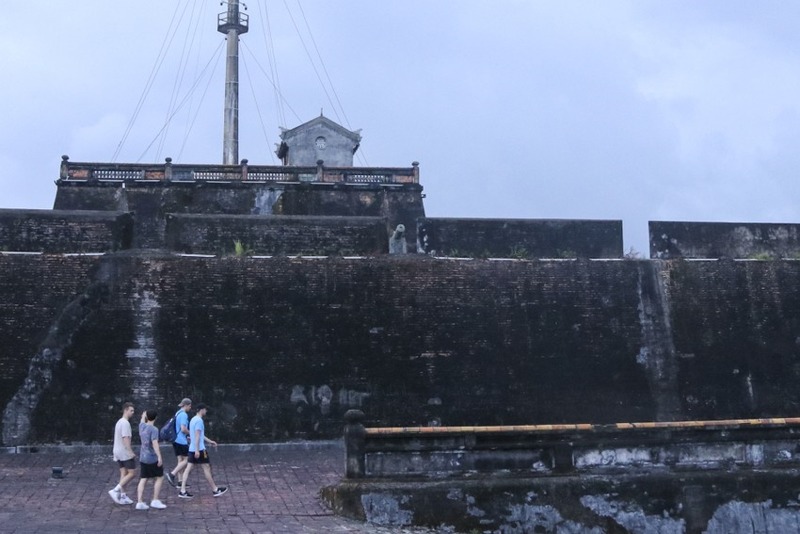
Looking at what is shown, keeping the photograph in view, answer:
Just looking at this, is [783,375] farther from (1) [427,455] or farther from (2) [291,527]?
(2) [291,527]

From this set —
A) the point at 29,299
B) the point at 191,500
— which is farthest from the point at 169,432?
the point at 29,299

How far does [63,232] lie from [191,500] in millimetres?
6752

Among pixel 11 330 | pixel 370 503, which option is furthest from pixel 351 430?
pixel 11 330

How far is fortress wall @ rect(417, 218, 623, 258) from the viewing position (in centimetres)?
1600

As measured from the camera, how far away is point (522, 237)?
16.1m

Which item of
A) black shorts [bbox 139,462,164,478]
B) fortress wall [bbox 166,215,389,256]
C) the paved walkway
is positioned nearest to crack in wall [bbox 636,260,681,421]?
fortress wall [bbox 166,215,389,256]

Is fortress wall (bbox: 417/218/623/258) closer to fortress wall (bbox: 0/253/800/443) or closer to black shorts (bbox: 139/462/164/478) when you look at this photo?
fortress wall (bbox: 0/253/800/443)

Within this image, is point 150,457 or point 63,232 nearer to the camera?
point 150,457

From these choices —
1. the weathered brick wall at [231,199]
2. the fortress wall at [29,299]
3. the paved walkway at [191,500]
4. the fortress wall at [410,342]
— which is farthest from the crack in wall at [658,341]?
the fortress wall at [29,299]

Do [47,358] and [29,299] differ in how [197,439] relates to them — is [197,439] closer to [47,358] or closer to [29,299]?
[47,358]

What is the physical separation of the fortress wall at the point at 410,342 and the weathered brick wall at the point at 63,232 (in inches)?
31.5

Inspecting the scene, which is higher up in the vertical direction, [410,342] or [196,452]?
[410,342]

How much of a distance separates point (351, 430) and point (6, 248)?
27.0 ft

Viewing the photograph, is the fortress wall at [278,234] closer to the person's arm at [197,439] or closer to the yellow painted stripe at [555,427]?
the person's arm at [197,439]
